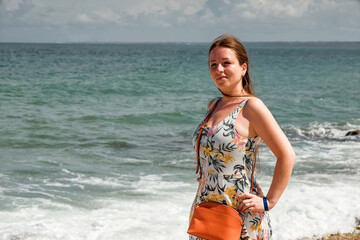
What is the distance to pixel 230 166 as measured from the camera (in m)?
2.62

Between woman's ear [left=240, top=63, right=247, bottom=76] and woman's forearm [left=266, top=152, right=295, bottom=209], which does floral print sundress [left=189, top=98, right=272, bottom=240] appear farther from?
woman's ear [left=240, top=63, right=247, bottom=76]

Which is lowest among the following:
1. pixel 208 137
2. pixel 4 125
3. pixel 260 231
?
pixel 4 125

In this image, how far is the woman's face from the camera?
108 inches

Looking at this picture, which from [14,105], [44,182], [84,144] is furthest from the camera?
[14,105]

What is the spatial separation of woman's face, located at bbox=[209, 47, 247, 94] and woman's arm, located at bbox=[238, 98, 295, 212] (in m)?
A: 0.18

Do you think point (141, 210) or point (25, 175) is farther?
point (25, 175)

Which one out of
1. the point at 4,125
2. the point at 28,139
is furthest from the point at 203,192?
the point at 4,125

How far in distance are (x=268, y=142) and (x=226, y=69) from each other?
0.46m

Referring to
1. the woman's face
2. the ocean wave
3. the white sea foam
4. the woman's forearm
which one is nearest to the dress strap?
the woman's face

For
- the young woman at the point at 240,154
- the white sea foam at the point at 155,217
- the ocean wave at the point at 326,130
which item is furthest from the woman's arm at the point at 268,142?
the ocean wave at the point at 326,130

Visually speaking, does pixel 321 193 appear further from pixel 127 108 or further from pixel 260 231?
pixel 127 108

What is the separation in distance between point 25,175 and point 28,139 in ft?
14.1

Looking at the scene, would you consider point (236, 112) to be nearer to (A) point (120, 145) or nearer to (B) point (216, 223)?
(B) point (216, 223)

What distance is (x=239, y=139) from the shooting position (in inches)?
102
